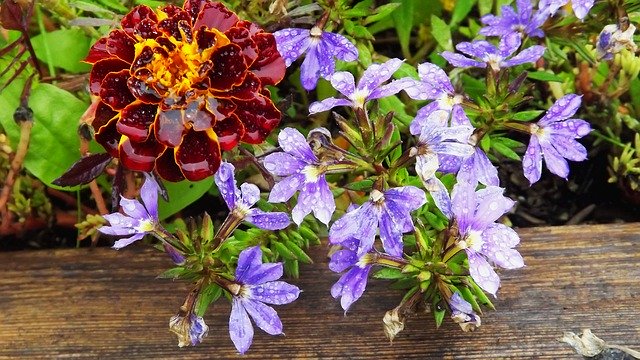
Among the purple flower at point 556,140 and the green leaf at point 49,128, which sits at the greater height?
the purple flower at point 556,140

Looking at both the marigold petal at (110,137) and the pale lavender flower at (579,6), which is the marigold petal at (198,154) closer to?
the marigold petal at (110,137)

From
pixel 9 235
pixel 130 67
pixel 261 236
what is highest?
pixel 130 67

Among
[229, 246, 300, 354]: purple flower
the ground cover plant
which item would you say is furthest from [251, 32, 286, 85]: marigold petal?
[229, 246, 300, 354]: purple flower

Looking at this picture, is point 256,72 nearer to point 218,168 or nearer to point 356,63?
point 218,168

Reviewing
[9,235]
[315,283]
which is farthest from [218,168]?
[9,235]

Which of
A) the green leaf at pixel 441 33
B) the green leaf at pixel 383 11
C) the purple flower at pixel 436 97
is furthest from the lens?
the green leaf at pixel 441 33

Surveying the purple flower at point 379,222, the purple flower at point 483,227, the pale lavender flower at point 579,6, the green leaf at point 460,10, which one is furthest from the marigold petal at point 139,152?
the green leaf at point 460,10

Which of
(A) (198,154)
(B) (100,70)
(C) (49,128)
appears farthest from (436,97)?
(C) (49,128)
